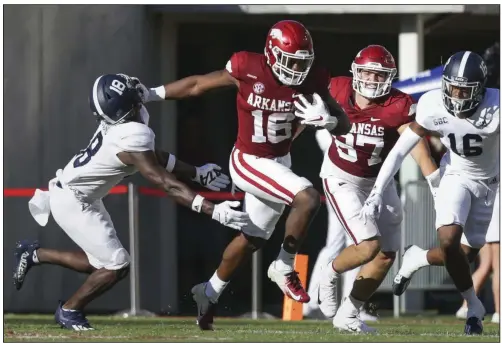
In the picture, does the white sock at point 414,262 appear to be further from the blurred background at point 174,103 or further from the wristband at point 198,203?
the blurred background at point 174,103

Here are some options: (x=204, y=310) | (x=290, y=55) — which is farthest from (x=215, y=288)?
(x=290, y=55)

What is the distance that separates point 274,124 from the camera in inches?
388

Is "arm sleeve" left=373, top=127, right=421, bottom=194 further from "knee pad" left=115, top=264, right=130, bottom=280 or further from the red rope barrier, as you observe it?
the red rope barrier

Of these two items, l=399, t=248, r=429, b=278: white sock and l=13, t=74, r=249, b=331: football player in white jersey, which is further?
l=399, t=248, r=429, b=278: white sock

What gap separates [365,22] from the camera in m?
15.3

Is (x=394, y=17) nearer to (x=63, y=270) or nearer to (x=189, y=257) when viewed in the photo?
(x=189, y=257)

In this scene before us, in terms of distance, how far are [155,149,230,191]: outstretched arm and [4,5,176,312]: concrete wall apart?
3.98 m

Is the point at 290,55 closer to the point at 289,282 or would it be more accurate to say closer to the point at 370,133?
the point at 370,133

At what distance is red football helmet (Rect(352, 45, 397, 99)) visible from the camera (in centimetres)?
1022

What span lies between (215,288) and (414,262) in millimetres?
1581

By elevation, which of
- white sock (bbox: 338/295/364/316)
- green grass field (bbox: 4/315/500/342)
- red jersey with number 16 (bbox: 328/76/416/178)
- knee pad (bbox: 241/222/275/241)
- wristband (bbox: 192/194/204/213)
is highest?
red jersey with number 16 (bbox: 328/76/416/178)

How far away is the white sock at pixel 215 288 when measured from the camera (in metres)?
10.2

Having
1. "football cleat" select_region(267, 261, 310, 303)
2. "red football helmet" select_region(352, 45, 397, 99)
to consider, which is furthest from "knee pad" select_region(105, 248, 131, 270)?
"red football helmet" select_region(352, 45, 397, 99)

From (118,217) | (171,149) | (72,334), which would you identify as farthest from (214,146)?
(72,334)
